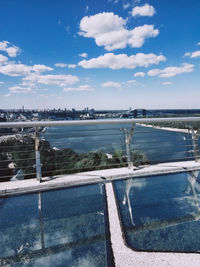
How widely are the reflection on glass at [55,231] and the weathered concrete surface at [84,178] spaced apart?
9.4 inches

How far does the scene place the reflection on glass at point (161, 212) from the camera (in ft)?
3.61

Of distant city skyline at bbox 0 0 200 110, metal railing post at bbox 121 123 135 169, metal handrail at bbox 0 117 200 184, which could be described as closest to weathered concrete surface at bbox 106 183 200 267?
metal handrail at bbox 0 117 200 184

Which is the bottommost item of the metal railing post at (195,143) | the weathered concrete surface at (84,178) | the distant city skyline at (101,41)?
the weathered concrete surface at (84,178)

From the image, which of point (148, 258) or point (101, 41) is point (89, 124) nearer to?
point (148, 258)

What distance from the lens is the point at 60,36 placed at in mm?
14516

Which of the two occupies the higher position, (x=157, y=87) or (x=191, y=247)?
(x=157, y=87)

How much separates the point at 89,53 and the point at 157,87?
17696mm

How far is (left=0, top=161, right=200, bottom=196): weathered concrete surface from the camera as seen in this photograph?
218 centimetres

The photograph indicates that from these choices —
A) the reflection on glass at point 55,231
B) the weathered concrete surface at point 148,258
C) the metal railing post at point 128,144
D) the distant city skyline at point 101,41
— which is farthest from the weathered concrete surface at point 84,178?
the distant city skyline at point 101,41

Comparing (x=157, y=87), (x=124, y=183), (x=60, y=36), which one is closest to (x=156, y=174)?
(x=124, y=183)

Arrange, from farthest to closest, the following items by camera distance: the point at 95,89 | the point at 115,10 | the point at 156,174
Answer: the point at 95,89
the point at 115,10
the point at 156,174

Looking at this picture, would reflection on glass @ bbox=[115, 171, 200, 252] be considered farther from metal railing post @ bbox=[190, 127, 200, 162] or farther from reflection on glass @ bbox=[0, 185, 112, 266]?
metal railing post @ bbox=[190, 127, 200, 162]

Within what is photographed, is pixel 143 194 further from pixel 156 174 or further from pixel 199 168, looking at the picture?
pixel 199 168

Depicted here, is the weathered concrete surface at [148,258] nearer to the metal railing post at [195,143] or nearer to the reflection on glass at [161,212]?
the reflection on glass at [161,212]
